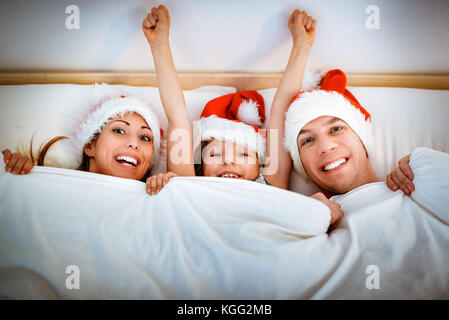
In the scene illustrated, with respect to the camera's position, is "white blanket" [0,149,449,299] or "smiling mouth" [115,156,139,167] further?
"smiling mouth" [115,156,139,167]

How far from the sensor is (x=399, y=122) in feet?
3.82

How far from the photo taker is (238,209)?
754mm

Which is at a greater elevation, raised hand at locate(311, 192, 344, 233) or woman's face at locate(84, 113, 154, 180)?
woman's face at locate(84, 113, 154, 180)

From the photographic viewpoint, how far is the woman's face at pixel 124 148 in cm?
100

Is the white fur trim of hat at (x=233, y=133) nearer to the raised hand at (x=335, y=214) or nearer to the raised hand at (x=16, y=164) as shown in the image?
the raised hand at (x=335, y=214)

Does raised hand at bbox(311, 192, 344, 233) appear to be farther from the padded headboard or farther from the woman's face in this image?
the padded headboard

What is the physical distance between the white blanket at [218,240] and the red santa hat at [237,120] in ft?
0.93

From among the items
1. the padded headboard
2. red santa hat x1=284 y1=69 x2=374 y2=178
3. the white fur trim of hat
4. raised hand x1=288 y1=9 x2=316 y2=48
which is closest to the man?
red santa hat x1=284 y1=69 x2=374 y2=178

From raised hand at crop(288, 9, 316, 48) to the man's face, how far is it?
40cm

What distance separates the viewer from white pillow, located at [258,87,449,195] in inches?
43.1

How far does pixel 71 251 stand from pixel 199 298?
36 cm

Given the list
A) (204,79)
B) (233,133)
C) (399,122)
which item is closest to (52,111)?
(204,79)

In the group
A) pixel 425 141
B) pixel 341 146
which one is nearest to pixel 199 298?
pixel 341 146

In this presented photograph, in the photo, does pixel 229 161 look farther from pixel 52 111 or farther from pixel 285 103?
pixel 52 111
